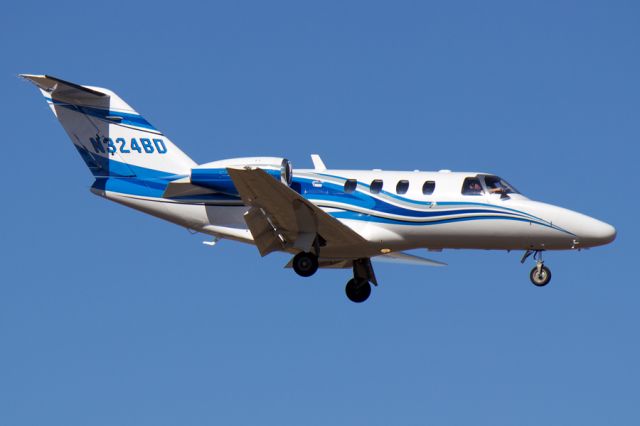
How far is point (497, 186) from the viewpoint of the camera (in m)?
24.7

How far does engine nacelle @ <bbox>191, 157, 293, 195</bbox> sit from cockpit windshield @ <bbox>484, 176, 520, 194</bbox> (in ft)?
15.4

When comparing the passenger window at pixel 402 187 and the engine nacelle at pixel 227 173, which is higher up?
the passenger window at pixel 402 187

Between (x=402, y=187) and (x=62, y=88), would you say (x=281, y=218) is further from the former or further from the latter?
(x=62, y=88)

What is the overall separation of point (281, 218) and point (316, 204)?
141 cm

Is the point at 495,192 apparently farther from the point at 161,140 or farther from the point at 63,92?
the point at 63,92

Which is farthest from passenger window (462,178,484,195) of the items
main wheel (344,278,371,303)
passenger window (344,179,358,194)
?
main wheel (344,278,371,303)

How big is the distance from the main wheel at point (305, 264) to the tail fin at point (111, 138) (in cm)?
414

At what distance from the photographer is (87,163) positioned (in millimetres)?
26719

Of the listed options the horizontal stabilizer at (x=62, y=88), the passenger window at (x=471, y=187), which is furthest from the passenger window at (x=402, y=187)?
the horizontal stabilizer at (x=62, y=88)

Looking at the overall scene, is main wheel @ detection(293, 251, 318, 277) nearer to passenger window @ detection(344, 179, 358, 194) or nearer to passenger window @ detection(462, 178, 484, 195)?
passenger window @ detection(344, 179, 358, 194)

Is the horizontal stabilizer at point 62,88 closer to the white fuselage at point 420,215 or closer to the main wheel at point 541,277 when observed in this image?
the white fuselage at point 420,215

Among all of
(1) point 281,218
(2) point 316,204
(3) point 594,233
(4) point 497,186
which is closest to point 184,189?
(1) point 281,218

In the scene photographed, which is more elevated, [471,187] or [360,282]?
[471,187]

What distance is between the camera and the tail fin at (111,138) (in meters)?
26.5
